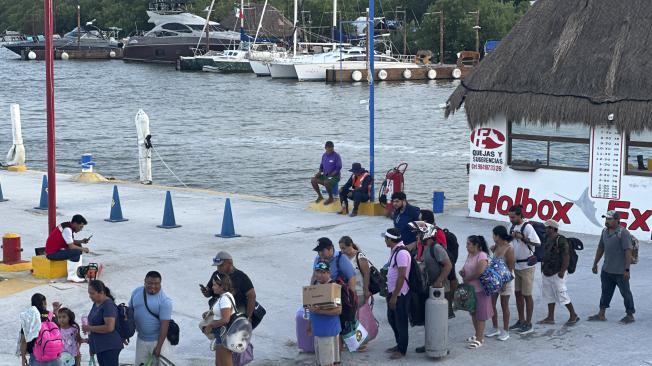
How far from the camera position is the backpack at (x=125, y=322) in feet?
36.4

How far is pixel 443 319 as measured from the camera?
12.4 meters

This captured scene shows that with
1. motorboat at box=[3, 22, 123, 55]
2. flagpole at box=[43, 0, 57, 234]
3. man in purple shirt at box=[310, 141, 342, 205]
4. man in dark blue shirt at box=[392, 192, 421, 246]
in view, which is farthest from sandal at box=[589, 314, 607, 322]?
motorboat at box=[3, 22, 123, 55]

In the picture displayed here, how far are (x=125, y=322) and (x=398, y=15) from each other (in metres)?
117

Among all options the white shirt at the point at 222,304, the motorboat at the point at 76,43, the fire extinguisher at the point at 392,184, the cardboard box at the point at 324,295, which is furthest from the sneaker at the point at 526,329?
the motorboat at the point at 76,43

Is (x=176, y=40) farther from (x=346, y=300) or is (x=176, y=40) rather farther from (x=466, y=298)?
(x=346, y=300)

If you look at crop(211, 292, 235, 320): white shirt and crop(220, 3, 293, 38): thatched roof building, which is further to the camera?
crop(220, 3, 293, 38): thatched roof building

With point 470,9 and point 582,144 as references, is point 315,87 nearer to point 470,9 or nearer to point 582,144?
point 470,9

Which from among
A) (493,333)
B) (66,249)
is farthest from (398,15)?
(493,333)

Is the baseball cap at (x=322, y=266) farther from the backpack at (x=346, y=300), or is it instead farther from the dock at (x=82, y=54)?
the dock at (x=82, y=54)

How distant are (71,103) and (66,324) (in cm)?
6416

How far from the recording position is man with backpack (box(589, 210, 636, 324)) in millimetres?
13289

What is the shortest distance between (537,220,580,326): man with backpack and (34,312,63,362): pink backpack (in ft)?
19.4

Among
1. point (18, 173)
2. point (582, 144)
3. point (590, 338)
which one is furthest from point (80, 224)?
point (18, 173)

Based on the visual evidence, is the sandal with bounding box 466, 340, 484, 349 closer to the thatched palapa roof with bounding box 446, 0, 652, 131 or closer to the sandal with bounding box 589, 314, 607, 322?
the sandal with bounding box 589, 314, 607, 322
